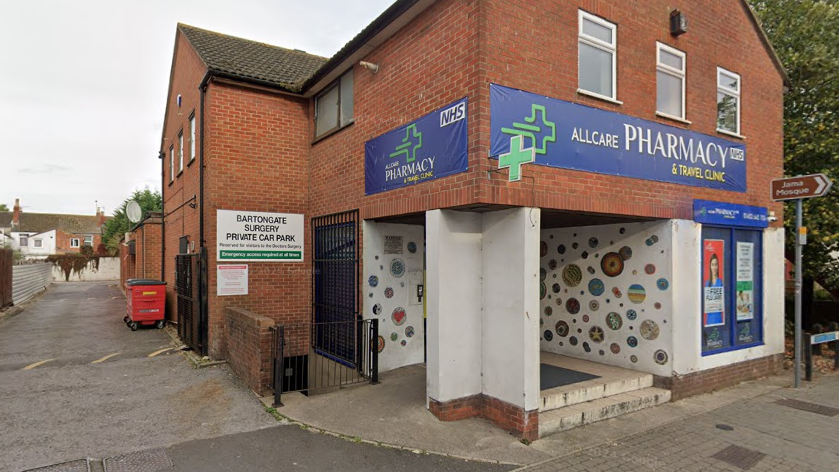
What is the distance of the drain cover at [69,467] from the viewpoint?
4352 millimetres

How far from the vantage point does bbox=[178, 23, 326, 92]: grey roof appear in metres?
9.18

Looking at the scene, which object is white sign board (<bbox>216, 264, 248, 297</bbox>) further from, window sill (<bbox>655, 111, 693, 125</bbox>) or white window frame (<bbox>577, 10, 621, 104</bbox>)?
window sill (<bbox>655, 111, 693, 125</bbox>)

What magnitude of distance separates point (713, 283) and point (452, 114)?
16.9 ft

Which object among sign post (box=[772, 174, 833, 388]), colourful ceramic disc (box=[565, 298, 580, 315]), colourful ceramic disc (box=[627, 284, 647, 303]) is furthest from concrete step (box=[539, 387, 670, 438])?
sign post (box=[772, 174, 833, 388])

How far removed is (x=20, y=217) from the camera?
65.4m

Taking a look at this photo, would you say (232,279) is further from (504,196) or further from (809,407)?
(809,407)

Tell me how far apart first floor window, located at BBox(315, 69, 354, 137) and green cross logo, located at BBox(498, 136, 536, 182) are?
384 cm

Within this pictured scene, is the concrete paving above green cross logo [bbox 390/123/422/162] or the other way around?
the other way around

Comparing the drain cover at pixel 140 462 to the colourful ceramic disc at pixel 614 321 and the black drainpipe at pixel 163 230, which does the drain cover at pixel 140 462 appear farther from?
the black drainpipe at pixel 163 230

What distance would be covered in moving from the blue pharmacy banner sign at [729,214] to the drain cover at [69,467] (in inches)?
323

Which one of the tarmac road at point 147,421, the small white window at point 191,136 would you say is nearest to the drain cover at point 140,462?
the tarmac road at point 147,421

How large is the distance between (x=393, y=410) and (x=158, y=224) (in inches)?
550

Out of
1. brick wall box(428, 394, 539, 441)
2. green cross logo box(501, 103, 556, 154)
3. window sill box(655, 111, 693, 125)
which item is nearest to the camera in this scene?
brick wall box(428, 394, 539, 441)

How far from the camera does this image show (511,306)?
17.8ft
